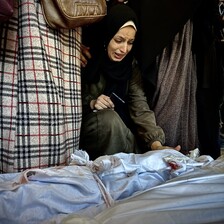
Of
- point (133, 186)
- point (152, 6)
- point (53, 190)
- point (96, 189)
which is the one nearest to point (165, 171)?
point (133, 186)

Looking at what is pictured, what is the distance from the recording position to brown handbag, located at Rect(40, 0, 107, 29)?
91 centimetres

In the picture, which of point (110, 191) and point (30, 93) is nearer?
point (110, 191)

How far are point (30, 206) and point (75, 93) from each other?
0.49 meters

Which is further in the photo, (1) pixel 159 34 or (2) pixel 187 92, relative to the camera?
(2) pixel 187 92

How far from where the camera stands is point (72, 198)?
0.71 meters

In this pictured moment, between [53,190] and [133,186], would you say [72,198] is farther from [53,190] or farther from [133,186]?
[133,186]

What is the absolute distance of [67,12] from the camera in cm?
91

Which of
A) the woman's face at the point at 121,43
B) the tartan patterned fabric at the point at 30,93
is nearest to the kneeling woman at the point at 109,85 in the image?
the woman's face at the point at 121,43

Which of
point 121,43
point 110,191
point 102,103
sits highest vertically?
point 121,43

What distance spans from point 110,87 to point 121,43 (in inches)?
7.6

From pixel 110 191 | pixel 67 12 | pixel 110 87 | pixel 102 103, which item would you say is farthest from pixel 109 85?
pixel 110 191

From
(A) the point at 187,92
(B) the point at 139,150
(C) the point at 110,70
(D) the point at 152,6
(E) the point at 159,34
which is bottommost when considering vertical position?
(B) the point at 139,150

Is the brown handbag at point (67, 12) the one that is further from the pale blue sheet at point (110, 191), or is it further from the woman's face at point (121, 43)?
the pale blue sheet at point (110, 191)

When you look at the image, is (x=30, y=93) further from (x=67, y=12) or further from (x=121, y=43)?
(x=121, y=43)
